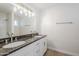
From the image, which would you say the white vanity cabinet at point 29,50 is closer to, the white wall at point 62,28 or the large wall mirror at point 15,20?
the large wall mirror at point 15,20

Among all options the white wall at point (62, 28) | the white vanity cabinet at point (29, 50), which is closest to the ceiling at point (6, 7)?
the white vanity cabinet at point (29, 50)

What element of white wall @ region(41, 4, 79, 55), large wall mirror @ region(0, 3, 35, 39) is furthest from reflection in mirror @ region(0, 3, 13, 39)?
white wall @ region(41, 4, 79, 55)

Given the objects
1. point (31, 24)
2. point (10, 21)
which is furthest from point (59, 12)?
point (10, 21)

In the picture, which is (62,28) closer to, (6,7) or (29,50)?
(29,50)

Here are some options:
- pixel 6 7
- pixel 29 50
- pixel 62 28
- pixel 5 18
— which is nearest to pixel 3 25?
pixel 5 18

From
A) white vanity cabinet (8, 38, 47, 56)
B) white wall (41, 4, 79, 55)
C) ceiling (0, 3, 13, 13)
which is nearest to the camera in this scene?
white vanity cabinet (8, 38, 47, 56)

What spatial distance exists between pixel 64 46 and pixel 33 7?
1.88 m

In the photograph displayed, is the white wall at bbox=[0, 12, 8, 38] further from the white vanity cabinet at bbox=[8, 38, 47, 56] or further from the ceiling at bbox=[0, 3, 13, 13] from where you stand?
the white vanity cabinet at bbox=[8, 38, 47, 56]

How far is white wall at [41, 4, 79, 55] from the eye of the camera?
2407mm

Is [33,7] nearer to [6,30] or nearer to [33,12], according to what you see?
[33,12]

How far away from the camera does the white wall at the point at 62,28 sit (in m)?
2.41

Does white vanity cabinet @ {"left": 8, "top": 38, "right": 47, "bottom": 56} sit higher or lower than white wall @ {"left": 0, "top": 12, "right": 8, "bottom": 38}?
lower

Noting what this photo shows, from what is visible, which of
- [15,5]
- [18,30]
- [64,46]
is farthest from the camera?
[64,46]

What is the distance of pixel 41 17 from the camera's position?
2.71 metres
